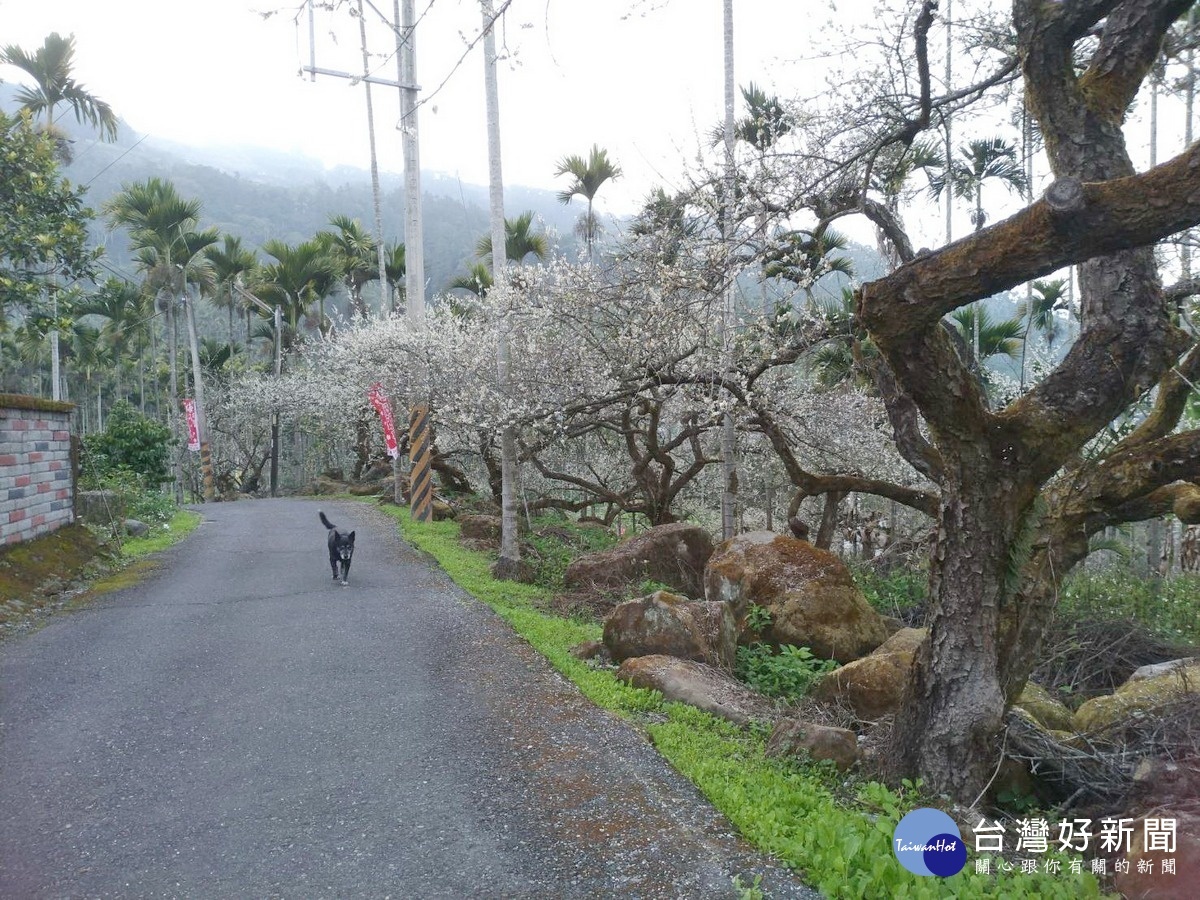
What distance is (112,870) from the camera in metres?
3.73

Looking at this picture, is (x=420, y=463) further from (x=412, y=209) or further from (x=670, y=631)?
(x=670, y=631)

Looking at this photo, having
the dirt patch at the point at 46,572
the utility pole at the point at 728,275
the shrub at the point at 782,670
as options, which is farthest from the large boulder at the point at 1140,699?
the dirt patch at the point at 46,572

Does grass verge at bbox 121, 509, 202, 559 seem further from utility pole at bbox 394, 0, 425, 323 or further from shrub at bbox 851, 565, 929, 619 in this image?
shrub at bbox 851, 565, 929, 619

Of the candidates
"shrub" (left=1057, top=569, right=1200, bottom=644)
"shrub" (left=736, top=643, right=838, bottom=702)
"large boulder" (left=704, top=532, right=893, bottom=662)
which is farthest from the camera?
"shrub" (left=1057, top=569, right=1200, bottom=644)

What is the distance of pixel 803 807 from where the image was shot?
14.1ft

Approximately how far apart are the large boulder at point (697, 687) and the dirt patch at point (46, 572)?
6.17 meters

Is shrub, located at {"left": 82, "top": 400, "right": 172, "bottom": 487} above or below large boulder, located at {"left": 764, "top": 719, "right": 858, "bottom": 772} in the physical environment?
above

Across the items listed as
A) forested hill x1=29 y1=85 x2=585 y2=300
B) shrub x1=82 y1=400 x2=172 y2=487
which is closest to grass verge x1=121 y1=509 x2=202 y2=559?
shrub x1=82 y1=400 x2=172 y2=487

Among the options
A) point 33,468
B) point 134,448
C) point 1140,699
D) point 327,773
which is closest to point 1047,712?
point 1140,699

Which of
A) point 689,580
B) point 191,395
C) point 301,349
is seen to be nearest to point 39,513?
point 689,580

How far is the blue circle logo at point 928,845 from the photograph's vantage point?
3303mm

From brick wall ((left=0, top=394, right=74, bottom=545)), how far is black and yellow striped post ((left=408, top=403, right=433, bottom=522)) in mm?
6125

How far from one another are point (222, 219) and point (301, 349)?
68.5 m

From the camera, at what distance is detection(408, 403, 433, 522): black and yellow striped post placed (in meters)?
16.5
